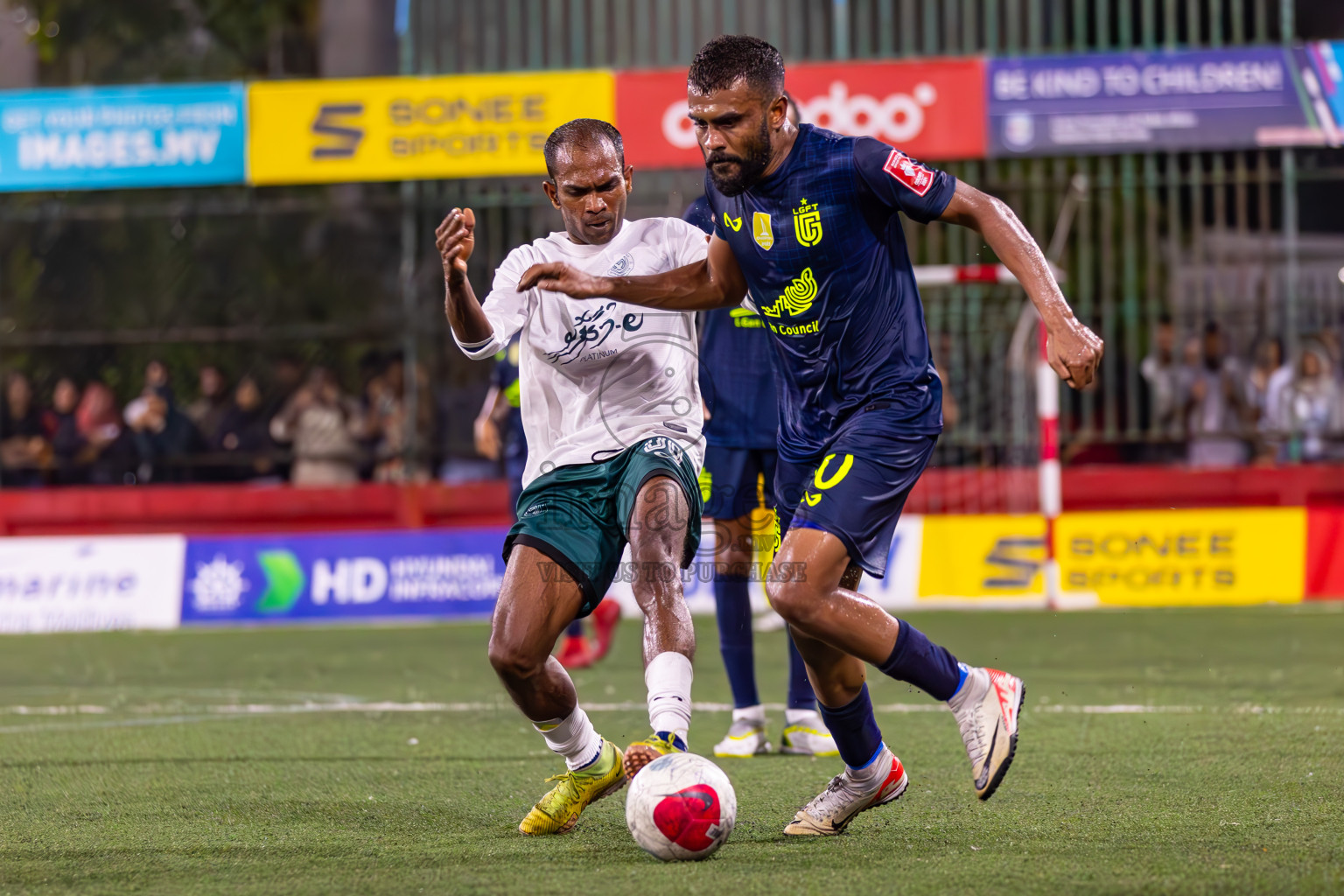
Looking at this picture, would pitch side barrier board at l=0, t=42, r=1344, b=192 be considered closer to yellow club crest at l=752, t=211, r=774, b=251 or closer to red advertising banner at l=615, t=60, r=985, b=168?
red advertising banner at l=615, t=60, r=985, b=168

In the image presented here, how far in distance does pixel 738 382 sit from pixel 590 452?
1.74 m

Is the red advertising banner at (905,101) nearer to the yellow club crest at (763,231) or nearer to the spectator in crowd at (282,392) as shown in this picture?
the spectator in crowd at (282,392)

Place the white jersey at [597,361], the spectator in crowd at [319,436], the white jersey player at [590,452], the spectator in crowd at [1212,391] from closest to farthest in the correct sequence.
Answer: the white jersey player at [590,452] < the white jersey at [597,361] < the spectator in crowd at [1212,391] < the spectator in crowd at [319,436]

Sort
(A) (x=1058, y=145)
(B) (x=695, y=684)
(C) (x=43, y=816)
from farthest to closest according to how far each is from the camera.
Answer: (A) (x=1058, y=145)
(B) (x=695, y=684)
(C) (x=43, y=816)

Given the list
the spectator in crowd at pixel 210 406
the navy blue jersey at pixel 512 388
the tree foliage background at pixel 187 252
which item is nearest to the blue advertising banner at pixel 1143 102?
the tree foliage background at pixel 187 252

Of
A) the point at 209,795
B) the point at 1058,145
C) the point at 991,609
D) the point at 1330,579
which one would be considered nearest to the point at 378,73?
the point at 1058,145

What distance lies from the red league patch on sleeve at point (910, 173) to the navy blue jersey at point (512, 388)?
420 centimetres

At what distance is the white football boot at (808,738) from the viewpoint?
6.26 meters

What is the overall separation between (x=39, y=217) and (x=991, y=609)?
9439 millimetres

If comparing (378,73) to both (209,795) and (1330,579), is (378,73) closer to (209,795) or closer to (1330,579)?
(1330,579)

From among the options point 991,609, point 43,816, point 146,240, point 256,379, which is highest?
point 146,240

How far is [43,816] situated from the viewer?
4984mm

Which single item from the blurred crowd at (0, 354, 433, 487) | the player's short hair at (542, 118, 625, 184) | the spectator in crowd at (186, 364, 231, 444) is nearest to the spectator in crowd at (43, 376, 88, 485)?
the blurred crowd at (0, 354, 433, 487)

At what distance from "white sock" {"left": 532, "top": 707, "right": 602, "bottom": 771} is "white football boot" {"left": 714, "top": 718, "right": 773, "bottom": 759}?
1.47m
